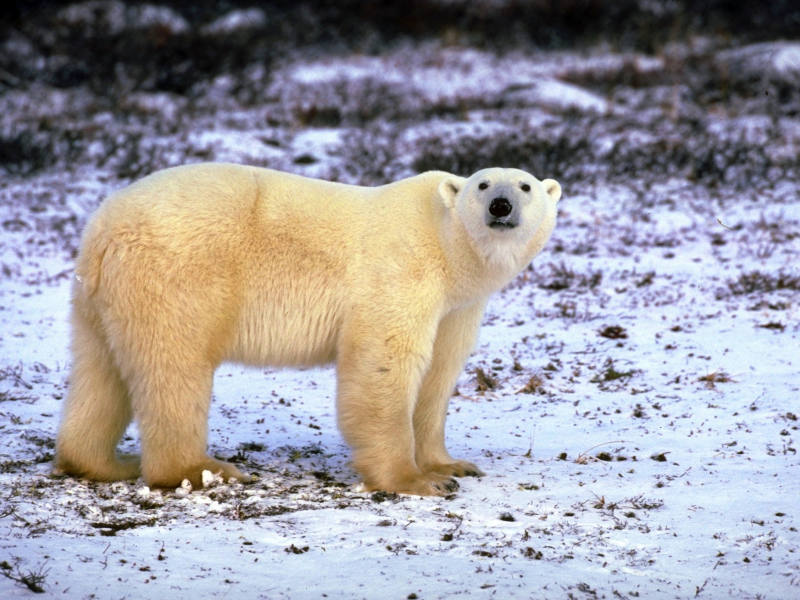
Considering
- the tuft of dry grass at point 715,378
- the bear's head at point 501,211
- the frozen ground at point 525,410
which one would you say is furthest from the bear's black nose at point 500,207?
the tuft of dry grass at point 715,378

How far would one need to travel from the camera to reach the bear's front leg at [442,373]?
4.23m

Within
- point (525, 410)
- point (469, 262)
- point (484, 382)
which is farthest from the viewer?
point (484, 382)

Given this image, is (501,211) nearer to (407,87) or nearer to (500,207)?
(500,207)

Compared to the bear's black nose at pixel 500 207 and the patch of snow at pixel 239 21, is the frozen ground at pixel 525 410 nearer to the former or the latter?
the bear's black nose at pixel 500 207

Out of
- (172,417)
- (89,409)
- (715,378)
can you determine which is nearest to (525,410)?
(715,378)

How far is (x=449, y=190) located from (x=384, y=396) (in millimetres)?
947

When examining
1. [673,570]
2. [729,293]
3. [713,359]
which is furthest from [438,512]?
[729,293]

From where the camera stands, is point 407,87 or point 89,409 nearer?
point 89,409

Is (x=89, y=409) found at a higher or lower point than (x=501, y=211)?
lower

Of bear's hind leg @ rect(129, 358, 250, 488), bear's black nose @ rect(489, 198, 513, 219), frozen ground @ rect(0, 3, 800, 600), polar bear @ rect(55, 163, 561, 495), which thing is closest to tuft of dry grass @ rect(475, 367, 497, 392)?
frozen ground @ rect(0, 3, 800, 600)

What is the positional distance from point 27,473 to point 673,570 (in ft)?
8.68

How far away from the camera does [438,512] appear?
358cm

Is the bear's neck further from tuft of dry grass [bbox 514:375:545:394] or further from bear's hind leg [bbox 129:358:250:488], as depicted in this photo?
tuft of dry grass [bbox 514:375:545:394]

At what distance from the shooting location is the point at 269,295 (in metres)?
3.92
